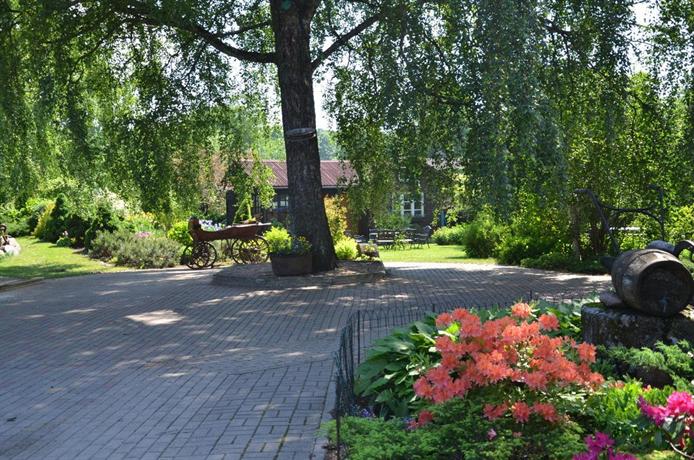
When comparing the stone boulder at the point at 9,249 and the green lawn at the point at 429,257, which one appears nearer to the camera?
the green lawn at the point at 429,257

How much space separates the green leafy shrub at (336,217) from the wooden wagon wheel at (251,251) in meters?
2.15

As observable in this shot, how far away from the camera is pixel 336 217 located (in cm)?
2328

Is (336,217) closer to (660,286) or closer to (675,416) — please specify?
(660,286)

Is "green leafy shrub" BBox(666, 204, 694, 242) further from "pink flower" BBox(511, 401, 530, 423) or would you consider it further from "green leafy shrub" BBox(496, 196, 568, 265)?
"pink flower" BBox(511, 401, 530, 423)

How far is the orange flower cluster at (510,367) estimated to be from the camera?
4074mm

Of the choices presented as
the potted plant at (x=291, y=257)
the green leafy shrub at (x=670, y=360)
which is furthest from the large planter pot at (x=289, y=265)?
the green leafy shrub at (x=670, y=360)

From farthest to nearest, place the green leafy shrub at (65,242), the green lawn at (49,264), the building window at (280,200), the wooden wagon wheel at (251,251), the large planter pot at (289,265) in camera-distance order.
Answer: the building window at (280,200) → the green leafy shrub at (65,242) → the wooden wagon wheel at (251,251) → the green lawn at (49,264) → the large planter pot at (289,265)

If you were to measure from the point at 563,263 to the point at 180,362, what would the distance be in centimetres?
1314

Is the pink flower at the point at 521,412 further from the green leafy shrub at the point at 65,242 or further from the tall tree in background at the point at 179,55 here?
the green leafy shrub at the point at 65,242

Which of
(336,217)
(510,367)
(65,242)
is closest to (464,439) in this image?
(510,367)

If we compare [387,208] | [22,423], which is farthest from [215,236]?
[22,423]

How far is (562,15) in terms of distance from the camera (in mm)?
15695

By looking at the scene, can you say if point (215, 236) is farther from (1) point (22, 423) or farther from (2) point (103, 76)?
(1) point (22, 423)

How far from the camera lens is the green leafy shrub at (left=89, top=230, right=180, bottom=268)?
22734 mm
